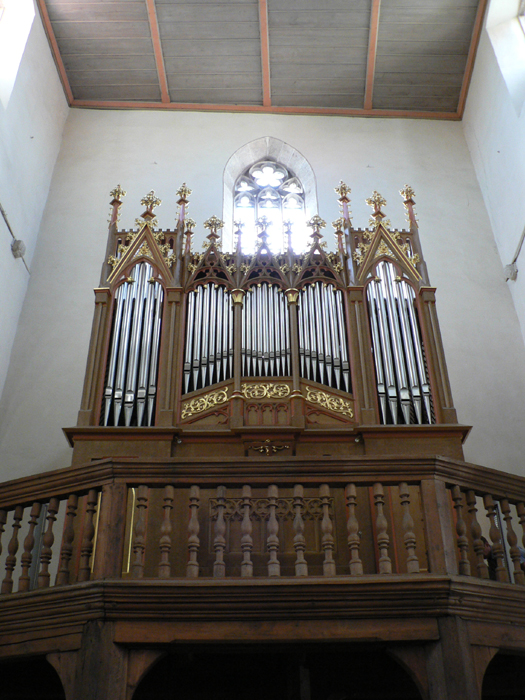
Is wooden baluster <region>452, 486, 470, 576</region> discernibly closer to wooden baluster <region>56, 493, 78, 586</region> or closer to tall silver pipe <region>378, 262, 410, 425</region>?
tall silver pipe <region>378, 262, 410, 425</region>

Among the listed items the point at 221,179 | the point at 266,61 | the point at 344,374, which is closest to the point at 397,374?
the point at 344,374

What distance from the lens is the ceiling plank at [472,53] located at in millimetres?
11031

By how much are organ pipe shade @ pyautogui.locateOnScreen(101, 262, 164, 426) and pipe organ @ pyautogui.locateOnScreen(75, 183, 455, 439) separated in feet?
0.04

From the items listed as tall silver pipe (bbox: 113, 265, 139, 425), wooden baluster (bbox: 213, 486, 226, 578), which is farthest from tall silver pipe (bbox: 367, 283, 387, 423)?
wooden baluster (bbox: 213, 486, 226, 578)

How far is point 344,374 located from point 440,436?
4.06 ft

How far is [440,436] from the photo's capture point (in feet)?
24.5

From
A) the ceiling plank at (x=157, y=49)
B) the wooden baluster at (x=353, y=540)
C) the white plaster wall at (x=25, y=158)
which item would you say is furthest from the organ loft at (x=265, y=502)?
the ceiling plank at (x=157, y=49)

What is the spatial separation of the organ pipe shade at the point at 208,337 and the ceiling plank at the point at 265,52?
16.4 ft

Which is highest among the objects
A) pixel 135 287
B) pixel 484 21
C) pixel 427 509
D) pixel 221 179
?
pixel 484 21

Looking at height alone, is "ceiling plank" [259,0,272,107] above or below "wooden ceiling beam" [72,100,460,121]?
above

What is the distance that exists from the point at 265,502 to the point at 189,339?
2368mm

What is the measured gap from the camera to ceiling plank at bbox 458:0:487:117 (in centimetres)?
1103

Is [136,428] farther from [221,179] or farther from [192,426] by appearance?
[221,179]

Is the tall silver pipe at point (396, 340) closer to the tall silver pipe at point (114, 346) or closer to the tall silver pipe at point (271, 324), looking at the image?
the tall silver pipe at point (271, 324)
